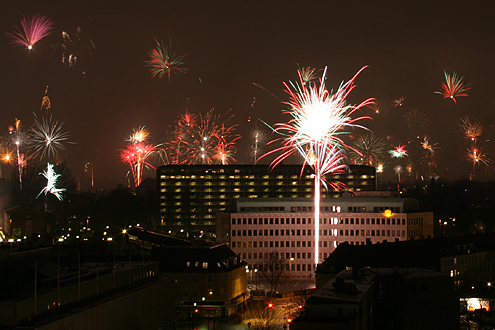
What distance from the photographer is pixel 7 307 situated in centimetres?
1952

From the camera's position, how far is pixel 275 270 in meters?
43.5

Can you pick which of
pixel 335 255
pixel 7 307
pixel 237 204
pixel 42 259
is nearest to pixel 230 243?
pixel 237 204

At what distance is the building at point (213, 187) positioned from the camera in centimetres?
8181

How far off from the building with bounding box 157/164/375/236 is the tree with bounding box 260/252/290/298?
104 ft

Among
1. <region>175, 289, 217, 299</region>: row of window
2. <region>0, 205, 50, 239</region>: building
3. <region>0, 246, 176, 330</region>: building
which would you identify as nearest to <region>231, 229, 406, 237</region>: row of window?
<region>175, 289, 217, 299</region>: row of window

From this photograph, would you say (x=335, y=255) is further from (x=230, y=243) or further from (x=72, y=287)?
(x=72, y=287)

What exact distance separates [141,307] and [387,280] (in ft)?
34.3

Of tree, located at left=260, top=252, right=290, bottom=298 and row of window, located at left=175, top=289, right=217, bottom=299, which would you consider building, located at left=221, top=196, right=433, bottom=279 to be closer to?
tree, located at left=260, top=252, right=290, bottom=298

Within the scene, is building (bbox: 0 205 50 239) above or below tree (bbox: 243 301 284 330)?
above

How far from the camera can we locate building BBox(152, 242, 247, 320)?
116 ft

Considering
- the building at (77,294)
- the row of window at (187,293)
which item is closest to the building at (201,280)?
the row of window at (187,293)

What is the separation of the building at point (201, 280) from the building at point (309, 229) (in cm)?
1331

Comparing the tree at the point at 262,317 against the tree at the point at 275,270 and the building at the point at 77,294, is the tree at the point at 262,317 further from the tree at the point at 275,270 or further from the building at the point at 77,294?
the tree at the point at 275,270

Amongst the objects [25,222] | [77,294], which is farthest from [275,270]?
[25,222]
